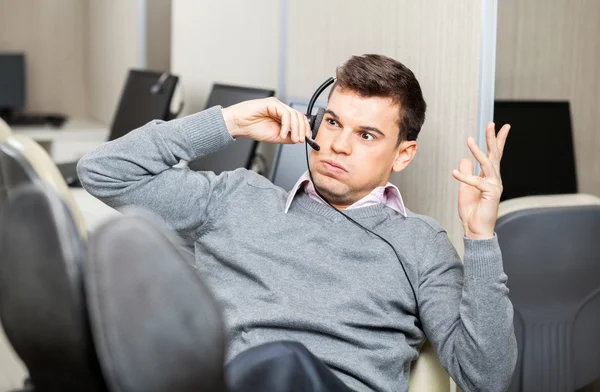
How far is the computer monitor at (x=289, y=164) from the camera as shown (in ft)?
7.49

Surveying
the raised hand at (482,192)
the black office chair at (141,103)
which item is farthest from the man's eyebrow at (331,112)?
the black office chair at (141,103)

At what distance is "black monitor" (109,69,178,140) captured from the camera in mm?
3092

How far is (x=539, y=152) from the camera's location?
6.21ft

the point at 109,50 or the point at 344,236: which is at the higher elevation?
the point at 109,50

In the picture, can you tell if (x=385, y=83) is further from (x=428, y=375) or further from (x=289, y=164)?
(x=289, y=164)

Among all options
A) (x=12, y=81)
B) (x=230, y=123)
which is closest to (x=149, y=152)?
(x=230, y=123)

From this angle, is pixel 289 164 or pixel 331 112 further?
pixel 289 164

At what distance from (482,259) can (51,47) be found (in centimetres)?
395

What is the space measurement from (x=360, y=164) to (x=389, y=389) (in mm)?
428

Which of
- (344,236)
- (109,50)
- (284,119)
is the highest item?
(109,50)

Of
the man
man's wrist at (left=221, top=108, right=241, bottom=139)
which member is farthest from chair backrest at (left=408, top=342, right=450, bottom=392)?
man's wrist at (left=221, top=108, right=241, bottom=139)

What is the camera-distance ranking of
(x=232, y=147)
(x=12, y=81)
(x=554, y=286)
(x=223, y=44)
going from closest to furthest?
(x=554, y=286)
(x=232, y=147)
(x=223, y=44)
(x=12, y=81)

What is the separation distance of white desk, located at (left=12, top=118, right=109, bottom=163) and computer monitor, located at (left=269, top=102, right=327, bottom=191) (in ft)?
5.36

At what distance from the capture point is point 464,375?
56.6 inches
